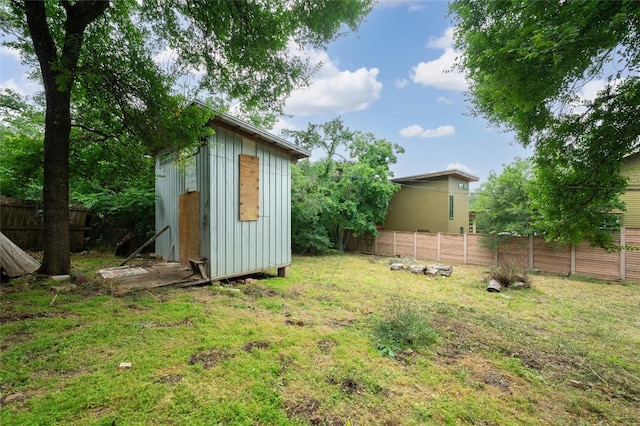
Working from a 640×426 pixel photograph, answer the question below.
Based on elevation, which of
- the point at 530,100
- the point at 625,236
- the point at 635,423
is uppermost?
the point at 530,100

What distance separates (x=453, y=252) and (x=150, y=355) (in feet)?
36.7

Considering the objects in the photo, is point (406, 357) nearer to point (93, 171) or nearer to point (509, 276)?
point (509, 276)

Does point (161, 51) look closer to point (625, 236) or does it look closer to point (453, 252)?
point (453, 252)

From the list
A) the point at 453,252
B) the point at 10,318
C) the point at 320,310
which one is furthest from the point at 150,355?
the point at 453,252

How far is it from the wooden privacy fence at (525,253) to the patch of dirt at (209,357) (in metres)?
8.11

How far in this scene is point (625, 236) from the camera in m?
7.50

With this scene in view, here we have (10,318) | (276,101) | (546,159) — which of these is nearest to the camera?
(10,318)

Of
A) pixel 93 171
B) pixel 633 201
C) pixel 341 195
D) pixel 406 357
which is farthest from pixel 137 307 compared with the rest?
pixel 633 201

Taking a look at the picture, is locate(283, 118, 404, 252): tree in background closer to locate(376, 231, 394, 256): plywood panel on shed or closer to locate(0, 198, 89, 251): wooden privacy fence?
locate(376, 231, 394, 256): plywood panel on shed

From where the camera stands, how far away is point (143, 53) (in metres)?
4.62

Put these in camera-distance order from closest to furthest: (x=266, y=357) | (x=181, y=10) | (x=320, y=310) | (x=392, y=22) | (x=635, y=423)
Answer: (x=635, y=423) < (x=266, y=357) < (x=320, y=310) < (x=181, y=10) < (x=392, y=22)

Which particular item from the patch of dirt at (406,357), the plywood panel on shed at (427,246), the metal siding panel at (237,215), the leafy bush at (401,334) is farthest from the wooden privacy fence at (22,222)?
the plywood panel on shed at (427,246)

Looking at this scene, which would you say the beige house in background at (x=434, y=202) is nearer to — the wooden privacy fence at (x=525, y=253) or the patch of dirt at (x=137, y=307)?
the wooden privacy fence at (x=525, y=253)

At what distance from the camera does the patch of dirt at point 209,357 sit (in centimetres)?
255
